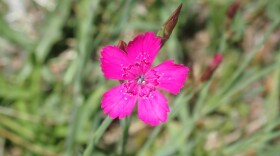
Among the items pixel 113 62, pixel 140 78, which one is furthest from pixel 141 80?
pixel 113 62

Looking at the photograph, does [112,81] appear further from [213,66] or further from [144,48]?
[144,48]

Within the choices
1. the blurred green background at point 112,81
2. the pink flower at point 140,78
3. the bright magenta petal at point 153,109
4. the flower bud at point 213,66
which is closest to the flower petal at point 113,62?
the pink flower at point 140,78

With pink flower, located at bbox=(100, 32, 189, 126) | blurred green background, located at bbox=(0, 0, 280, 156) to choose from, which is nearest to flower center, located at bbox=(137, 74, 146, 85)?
pink flower, located at bbox=(100, 32, 189, 126)

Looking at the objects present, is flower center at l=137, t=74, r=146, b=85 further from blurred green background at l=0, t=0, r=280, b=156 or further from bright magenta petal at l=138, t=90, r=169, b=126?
blurred green background at l=0, t=0, r=280, b=156

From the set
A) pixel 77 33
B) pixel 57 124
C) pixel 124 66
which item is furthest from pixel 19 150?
pixel 124 66

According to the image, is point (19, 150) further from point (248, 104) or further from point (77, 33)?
point (248, 104)

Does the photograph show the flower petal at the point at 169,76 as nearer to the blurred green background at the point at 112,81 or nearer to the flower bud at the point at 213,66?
the flower bud at the point at 213,66

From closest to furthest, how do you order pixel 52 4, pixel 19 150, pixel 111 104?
pixel 111 104 → pixel 19 150 → pixel 52 4
